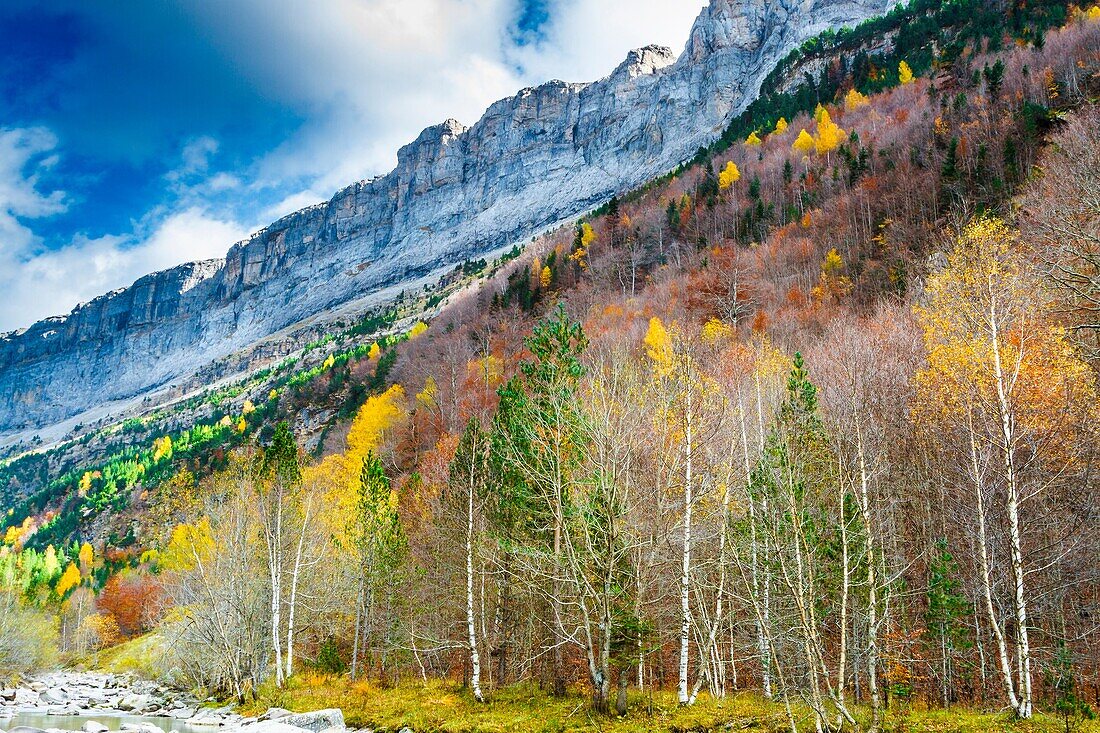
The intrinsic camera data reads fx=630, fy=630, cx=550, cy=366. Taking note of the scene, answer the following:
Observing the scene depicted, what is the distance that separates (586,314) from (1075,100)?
142 feet

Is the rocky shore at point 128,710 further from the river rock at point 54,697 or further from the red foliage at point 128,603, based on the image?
the red foliage at point 128,603

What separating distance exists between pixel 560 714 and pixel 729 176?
78549 mm

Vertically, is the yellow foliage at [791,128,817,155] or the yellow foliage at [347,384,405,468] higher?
the yellow foliage at [791,128,817,155]

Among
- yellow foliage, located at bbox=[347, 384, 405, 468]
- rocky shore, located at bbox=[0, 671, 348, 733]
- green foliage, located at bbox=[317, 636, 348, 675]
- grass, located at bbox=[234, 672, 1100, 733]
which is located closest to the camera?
grass, located at bbox=[234, 672, 1100, 733]

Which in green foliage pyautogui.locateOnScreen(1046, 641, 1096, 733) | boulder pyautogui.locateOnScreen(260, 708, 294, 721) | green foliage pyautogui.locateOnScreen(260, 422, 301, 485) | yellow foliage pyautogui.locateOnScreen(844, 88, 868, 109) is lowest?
boulder pyautogui.locateOnScreen(260, 708, 294, 721)

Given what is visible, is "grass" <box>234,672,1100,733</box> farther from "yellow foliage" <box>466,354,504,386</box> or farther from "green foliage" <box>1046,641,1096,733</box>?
"yellow foliage" <box>466,354,504,386</box>

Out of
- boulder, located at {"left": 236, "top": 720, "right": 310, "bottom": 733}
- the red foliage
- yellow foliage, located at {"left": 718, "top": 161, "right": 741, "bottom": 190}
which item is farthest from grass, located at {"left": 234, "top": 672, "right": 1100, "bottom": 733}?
yellow foliage, located at {"left": 718, "top": 161, "right": 741, "bottom": 190}

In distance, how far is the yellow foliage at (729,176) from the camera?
3273 inches

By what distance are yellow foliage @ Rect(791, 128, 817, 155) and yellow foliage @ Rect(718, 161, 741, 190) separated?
7.76m

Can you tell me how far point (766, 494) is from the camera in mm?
13180

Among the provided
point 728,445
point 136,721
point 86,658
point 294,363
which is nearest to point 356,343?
point 294,363

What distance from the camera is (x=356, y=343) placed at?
16612 centimetres

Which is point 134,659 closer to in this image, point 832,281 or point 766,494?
point 766,494

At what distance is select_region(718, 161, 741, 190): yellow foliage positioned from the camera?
83.1 m
